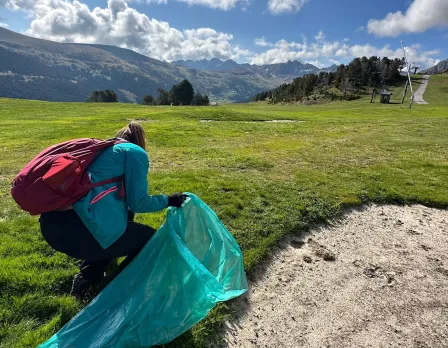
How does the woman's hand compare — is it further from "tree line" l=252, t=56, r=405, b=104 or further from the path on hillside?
"tree line" l=252, t=56, r=405, b=104

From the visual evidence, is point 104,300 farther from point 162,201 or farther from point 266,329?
point 266,329

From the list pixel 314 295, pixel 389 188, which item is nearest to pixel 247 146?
pixel 389 188

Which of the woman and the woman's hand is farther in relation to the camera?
the woman's hand

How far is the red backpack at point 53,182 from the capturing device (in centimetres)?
341

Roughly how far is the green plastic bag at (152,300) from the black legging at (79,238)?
0.60 ft

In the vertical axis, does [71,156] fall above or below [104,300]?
above

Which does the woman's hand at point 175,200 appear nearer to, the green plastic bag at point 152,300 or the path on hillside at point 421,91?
the green plastic bag at point 152,300

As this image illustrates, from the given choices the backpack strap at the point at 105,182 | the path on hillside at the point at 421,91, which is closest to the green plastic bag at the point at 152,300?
the backpack strap at the point at 105,182

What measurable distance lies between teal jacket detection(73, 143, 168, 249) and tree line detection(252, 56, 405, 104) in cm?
10933

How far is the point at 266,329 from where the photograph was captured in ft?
15.2

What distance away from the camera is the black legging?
374 centimetres

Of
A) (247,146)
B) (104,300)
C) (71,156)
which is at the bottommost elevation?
(247,146)

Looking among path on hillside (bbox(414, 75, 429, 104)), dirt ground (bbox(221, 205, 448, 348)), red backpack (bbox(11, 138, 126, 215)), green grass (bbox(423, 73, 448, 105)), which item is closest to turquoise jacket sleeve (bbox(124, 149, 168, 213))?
red backpack (bbox(11, 138, 126, 215))

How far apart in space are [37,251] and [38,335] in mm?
2290
